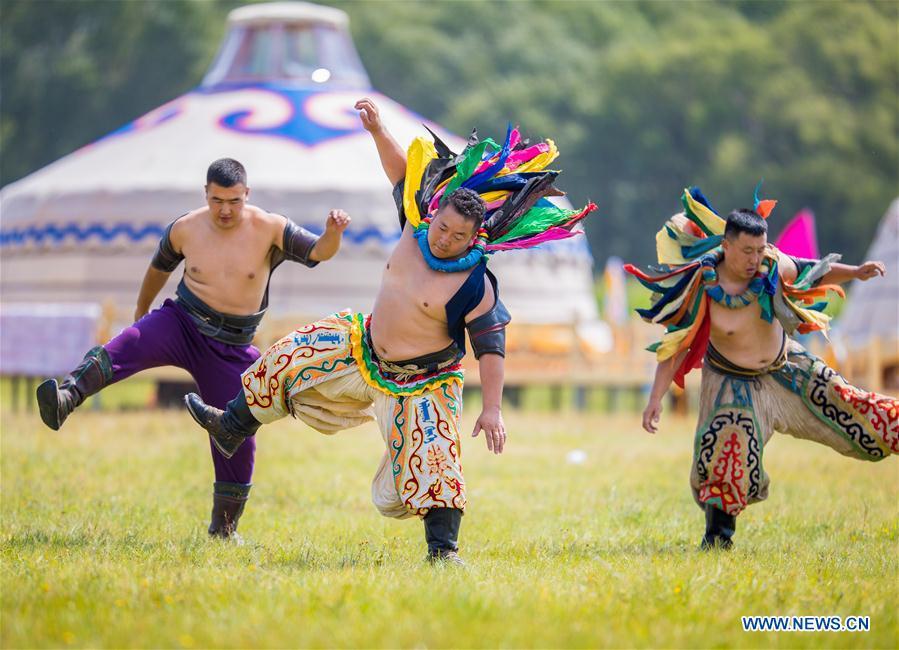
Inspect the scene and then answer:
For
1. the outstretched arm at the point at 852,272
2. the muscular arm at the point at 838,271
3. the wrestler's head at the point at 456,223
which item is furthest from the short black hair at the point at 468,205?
the outstretched arm at the point at 852,272

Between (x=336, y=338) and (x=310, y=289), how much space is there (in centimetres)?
1203

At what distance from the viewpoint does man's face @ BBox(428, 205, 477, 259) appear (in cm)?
619

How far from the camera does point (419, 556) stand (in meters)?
6.62

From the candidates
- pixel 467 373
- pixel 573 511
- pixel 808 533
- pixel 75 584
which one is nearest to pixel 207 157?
pixel 467 373

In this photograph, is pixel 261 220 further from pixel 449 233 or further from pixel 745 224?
pixel 745 224

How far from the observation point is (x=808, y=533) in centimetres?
780

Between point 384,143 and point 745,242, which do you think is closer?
point 384,143

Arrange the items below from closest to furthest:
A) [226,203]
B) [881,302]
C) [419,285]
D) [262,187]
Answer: [419,285]
[226,203]
[262,187]
[881,302]

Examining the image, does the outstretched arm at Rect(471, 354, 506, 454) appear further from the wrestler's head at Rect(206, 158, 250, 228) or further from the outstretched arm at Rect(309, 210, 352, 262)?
the wrestler's head at Rect(206, 158, 250, 228)

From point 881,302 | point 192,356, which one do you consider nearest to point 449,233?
point 192,356

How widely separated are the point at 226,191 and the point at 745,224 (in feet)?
7.78

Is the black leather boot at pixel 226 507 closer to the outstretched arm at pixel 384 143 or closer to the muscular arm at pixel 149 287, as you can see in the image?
the muscular arm at pixel 149 287

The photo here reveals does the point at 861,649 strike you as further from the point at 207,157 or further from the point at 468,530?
the point at 207,157

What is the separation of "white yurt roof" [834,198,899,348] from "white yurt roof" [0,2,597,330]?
145 inches
